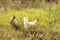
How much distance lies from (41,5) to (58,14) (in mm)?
1333

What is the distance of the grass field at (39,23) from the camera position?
9.14m

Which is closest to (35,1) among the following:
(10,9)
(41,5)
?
(41,5)

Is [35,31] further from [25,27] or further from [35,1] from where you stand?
[35,1]

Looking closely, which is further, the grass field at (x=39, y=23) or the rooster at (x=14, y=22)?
the rooster at (x=14, y=22)

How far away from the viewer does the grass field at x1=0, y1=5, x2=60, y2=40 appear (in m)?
9.14

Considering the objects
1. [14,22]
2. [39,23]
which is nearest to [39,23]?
[39,23]

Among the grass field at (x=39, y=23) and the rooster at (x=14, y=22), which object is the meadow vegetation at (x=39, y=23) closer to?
the grass field at (x=39, y=23)

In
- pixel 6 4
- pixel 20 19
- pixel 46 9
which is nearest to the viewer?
pixel 20 19

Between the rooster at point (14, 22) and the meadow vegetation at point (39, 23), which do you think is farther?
the rooster at point (14, 22)

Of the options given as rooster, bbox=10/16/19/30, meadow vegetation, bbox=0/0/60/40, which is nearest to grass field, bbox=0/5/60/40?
meadow vegetation, bbox=0/0/60/40

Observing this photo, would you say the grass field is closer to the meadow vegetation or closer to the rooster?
the meadow vegetation

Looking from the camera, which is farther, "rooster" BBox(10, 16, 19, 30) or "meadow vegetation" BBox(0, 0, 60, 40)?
"rooster" BBox(10, 16, 19, 30)

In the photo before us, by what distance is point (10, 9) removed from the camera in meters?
12.0

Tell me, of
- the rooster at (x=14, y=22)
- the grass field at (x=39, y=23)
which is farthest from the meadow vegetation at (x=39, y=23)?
the rooster at (x=14, y=22)
